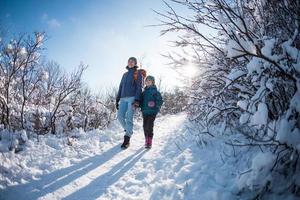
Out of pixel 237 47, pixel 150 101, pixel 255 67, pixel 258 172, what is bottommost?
pixel 258 172

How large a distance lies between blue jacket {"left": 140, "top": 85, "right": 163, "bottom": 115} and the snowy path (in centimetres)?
113

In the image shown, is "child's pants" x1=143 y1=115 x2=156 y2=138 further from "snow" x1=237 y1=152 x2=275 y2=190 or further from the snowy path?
"snow" x1=237 y1=152 x2=275 y2=190

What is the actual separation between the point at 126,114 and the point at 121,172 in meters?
2.09

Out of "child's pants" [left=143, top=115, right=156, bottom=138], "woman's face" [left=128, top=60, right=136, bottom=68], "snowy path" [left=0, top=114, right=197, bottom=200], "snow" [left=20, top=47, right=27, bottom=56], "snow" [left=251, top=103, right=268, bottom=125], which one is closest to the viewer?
"snow" [left=251, top=103, right=268, bottom=125]

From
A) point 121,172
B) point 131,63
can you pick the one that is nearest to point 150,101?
point 131,63

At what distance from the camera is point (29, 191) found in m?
3.21

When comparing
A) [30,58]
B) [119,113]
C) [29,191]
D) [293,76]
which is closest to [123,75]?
[119,113]

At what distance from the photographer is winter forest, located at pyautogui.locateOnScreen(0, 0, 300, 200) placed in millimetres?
2359

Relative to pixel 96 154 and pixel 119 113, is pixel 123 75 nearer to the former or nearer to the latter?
pixel 119 113

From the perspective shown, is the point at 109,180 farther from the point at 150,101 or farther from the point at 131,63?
the point at 131,63

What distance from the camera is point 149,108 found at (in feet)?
20.2

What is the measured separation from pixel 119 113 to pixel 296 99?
14.4 feet

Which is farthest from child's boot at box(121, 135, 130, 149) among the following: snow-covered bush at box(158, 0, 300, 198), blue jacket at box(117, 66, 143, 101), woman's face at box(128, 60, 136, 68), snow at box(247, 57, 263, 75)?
snow at box(247, 57, 263, 75)

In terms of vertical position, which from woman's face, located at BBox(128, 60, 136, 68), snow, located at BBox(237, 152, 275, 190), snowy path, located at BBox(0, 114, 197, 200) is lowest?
snowy path, located at BBox(0, 114, 197, 200)
